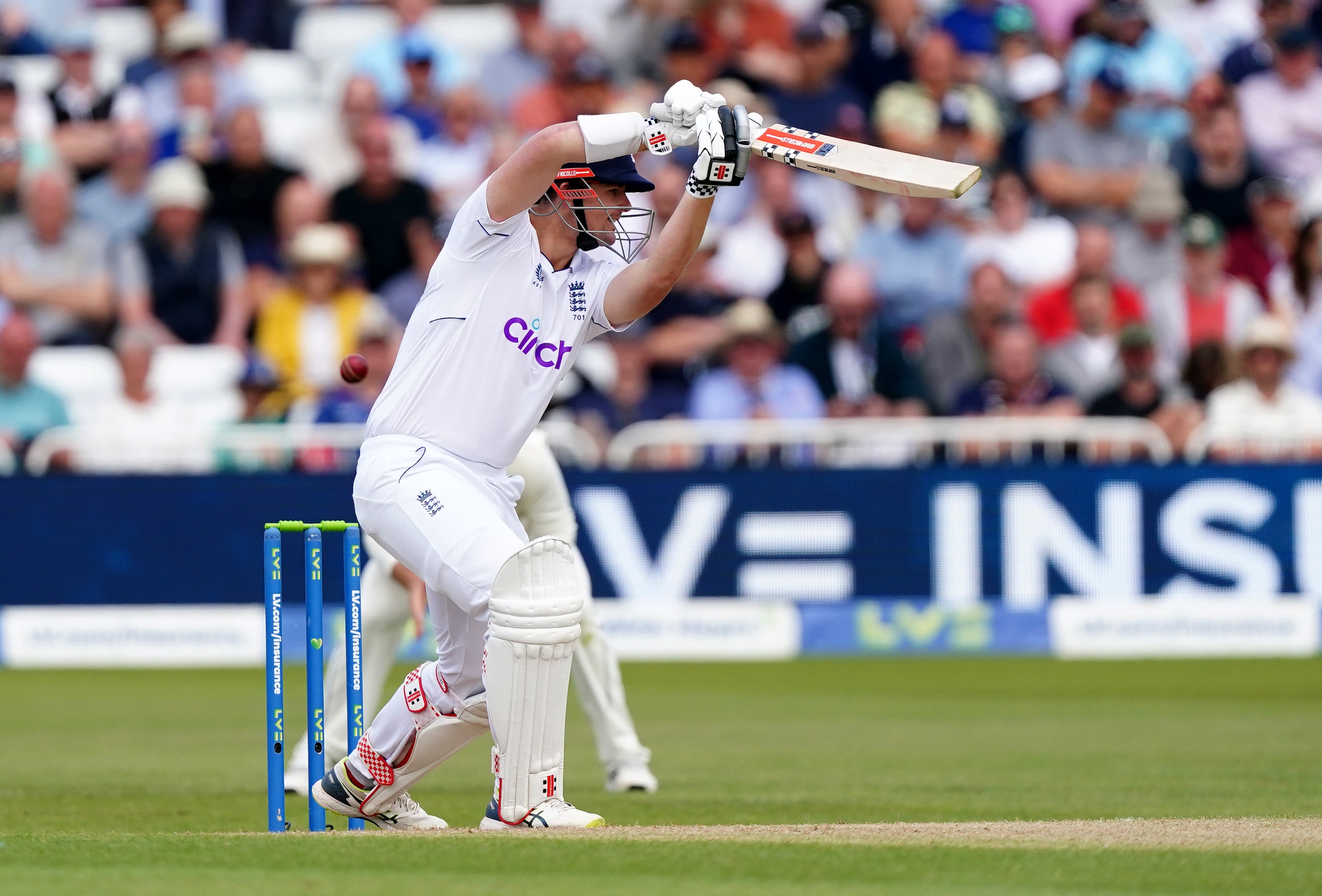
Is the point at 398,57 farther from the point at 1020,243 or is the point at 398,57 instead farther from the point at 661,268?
the point at 661,268

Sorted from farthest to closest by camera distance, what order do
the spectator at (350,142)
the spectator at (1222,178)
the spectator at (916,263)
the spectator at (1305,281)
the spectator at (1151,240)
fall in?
the spectator at (1222,178) → the spectator at (350,142) → the spectator at (1151,240) → the spectator at (1305,281) → the spectator at (916,263)

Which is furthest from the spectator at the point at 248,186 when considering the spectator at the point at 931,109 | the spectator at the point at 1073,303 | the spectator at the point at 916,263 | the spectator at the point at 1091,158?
the spectator at the point at 1091,158

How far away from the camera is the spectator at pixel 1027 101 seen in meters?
15.2

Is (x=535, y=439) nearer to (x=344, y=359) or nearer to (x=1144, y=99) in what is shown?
(x=344, y=359)

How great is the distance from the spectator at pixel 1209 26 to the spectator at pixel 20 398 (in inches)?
351

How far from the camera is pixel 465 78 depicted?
1598 centimetres

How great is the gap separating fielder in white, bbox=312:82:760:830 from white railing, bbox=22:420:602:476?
21.6ft

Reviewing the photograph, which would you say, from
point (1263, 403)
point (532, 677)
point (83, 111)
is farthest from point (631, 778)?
point (83, 111)

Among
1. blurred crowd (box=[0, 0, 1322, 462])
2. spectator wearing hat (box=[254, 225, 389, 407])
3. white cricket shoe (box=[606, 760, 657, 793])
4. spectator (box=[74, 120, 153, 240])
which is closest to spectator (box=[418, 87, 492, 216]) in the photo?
blurred crowd (box=[0, 0, 1322, 462])

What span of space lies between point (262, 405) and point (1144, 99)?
7074 mm

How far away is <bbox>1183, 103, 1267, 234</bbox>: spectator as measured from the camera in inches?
591

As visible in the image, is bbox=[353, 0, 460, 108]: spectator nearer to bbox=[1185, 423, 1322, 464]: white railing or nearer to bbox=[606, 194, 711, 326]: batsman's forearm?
bbox=[1185, 423, 1322, 464]: white railing

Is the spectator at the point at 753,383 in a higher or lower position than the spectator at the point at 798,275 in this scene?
lower

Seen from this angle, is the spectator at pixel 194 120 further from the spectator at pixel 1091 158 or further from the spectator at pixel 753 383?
the spectator at pixel 1091 158
